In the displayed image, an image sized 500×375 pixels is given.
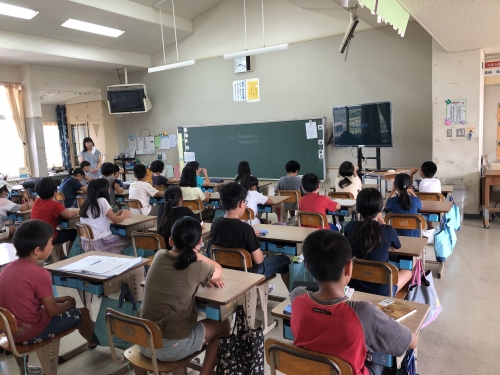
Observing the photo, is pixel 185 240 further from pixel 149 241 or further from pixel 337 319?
pixel 149 241

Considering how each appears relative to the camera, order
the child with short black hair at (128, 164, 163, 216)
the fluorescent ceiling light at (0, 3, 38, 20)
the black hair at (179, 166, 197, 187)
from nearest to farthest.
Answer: the black hair at (179, 166, 197, 187) < the child with short black hair at (128, 164, 163, 216) < the fluorescent ceiling light at (0, 3, 38, 20)

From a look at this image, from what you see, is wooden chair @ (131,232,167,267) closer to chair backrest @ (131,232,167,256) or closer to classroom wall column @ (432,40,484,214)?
chair backrest @ (131,232,167,256)

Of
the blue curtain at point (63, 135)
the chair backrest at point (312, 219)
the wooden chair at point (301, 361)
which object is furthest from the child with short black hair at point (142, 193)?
the blue curtain at point (63, 135)

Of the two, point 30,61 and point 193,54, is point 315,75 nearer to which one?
point 193,54

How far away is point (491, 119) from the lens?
807 cm

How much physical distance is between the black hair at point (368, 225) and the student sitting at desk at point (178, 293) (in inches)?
36.1

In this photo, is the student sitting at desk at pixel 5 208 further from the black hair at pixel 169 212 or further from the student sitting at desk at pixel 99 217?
the black hair at pixel 169 212

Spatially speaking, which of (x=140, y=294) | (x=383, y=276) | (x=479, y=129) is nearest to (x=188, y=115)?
(x=479, y=129)

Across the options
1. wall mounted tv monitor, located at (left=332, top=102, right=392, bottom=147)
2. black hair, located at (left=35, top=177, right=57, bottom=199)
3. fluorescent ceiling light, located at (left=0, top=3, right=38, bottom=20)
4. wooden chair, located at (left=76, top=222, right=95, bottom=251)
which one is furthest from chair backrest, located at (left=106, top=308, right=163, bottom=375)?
fluorescent ceiling light, located at (left=0, top=3, right=38, bottom=20)

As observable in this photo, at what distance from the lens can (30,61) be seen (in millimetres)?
7883

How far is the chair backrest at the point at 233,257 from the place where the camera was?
2.55m

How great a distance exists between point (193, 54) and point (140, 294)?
692 cm

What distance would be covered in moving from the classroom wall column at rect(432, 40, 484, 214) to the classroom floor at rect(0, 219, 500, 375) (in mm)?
2253

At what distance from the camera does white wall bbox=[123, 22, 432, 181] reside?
247 inches
